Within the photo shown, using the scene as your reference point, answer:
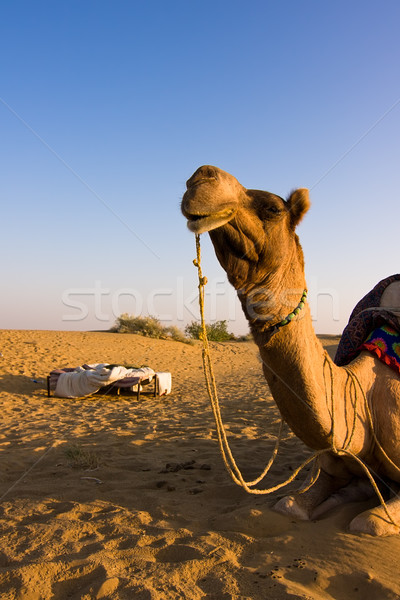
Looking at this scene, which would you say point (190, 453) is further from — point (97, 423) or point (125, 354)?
point (125, 354)

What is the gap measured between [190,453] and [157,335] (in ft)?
65.3

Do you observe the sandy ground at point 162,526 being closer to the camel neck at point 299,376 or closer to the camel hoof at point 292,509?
the camel hoof at point 292,509

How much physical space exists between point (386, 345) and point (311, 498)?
3.94 ft

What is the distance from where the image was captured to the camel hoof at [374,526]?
279 centimetres

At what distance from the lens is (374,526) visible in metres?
2.80

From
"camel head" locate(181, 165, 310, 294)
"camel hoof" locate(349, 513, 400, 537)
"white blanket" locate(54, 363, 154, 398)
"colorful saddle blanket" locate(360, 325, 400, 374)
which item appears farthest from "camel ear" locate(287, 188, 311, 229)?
"white blanket" locate(54, 363, 154, 398)

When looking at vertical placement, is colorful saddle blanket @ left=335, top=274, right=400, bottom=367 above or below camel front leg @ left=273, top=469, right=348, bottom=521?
above

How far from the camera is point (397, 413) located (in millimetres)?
3025

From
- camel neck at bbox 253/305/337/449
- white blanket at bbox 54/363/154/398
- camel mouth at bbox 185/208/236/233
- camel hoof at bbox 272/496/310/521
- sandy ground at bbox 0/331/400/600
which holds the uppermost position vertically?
Answer: camel mouth at bbox 185/208/236/233

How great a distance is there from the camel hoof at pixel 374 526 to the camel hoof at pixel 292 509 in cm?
35

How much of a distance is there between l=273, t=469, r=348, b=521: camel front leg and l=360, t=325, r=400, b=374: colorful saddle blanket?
96cm

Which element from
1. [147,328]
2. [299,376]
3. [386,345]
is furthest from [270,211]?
[147,328]

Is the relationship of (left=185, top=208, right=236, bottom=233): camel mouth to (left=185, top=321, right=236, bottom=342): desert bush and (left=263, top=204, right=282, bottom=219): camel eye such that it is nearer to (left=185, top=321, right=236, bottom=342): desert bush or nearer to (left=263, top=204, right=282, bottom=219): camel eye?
(left=263, top=204, right=282, bottom=219): camel eye

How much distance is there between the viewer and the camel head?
Result: 7.06 feet
